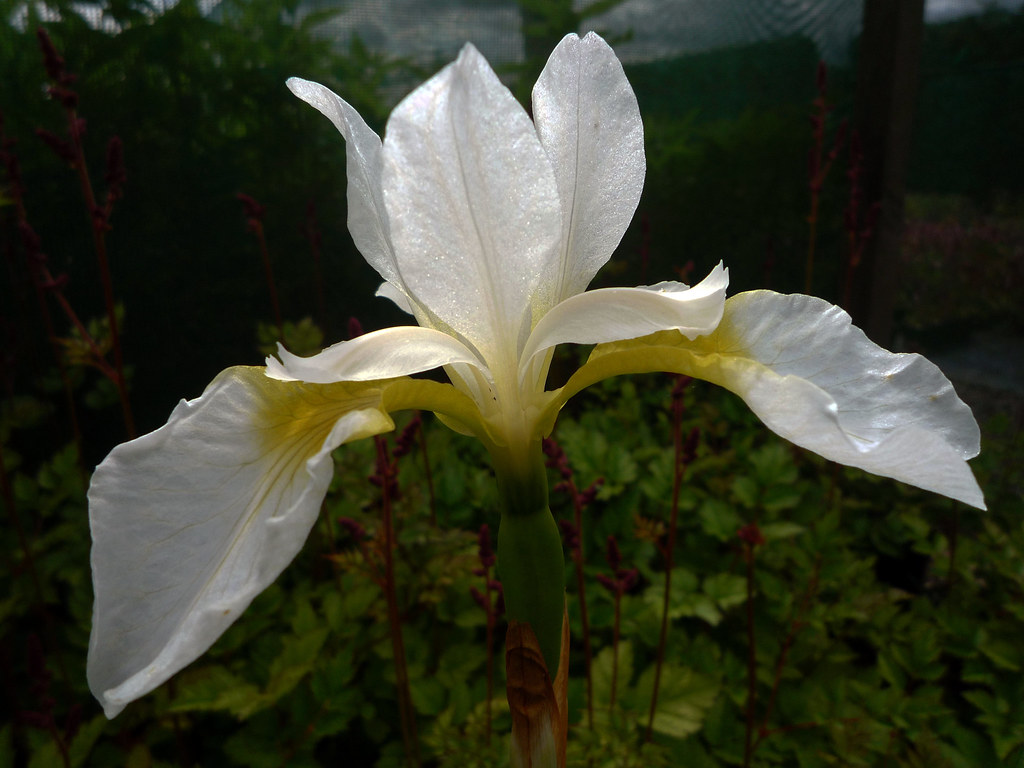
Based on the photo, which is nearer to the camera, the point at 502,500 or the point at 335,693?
the point at 502,500

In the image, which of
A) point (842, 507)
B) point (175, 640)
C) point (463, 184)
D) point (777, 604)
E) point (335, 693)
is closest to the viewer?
point (175, 640)

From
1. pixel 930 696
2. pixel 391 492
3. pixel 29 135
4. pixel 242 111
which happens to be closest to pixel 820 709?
pixel 930 696

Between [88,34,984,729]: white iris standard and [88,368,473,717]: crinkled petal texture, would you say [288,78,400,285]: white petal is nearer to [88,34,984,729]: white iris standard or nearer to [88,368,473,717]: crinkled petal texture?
[88,34,984,729]: white iris standard

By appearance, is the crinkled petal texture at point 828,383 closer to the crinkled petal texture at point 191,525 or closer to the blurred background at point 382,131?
the crinkled petal texture at point 191,525

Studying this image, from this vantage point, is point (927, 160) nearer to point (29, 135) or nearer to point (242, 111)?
point (242, 111)

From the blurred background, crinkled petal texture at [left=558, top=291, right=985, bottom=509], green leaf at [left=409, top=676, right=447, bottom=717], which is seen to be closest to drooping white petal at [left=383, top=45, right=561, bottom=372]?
crinkled petal texture at [left=558, top=291, right=985, bottom=509]

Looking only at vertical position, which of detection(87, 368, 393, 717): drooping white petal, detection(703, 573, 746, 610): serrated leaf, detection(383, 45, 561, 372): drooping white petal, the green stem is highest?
detection(383, 45, 561, 372): drooping white petal
